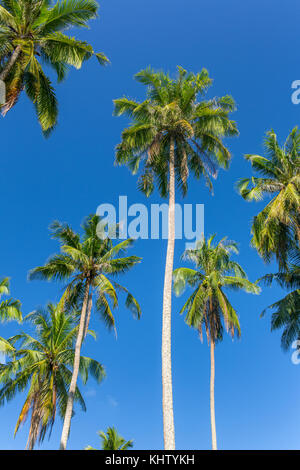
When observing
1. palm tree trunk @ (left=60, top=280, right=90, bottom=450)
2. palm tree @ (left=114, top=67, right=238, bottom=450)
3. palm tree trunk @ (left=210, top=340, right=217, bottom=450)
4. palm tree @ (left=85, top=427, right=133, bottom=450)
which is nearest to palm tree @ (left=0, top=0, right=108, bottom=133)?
palm tree @ (left=114, top=67, right=238, bottom=450)

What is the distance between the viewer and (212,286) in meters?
21.3

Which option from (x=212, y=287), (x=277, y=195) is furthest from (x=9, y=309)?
(x=277, y=195)

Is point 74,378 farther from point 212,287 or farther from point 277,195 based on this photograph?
point 277,195

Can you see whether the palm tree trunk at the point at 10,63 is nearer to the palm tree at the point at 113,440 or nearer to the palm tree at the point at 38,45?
the palm tree at the point at 38,45

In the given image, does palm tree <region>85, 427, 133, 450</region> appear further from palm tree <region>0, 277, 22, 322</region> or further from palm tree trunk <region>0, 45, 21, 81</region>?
palm tree trunk <region>0, 45, 21, 81</region>

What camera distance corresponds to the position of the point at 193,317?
69.3ft

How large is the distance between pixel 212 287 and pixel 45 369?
11.2m

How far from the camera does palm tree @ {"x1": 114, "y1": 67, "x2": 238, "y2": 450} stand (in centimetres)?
1620

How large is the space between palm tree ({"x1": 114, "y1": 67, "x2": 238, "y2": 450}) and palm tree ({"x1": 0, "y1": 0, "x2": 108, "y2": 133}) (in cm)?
331

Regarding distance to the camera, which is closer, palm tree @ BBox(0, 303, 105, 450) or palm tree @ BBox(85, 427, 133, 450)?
palm tree @ BBox(0, 303, 105, 450)
